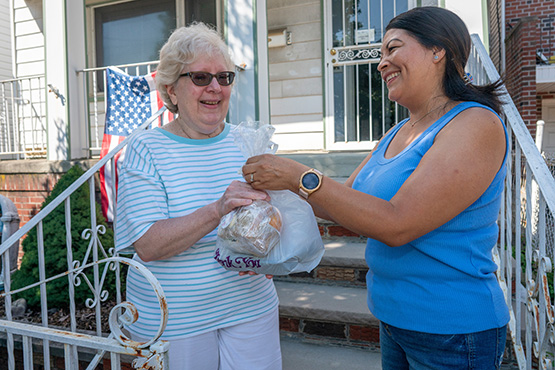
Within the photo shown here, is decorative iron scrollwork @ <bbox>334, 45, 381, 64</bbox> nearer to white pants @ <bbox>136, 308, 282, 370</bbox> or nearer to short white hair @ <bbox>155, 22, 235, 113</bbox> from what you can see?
short white hair @ <bbox>155, 22, 235, 113</bbox>

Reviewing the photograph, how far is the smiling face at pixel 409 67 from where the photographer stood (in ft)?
4.31

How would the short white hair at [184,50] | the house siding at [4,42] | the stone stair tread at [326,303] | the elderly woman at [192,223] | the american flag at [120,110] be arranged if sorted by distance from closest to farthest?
the elderly woman at [192,223], the short white hair at [184,50], the stone stair tread at [326,303], the american flag at [120,110], the house siding at [4,42]

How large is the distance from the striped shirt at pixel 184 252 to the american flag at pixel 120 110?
3.24m

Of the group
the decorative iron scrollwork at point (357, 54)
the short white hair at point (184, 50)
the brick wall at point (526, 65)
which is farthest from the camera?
the brick wall at point (526, 65)

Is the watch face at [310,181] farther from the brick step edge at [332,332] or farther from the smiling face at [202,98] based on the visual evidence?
the brick step edge at [332,332]

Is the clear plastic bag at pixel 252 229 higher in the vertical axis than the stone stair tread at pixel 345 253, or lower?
higher

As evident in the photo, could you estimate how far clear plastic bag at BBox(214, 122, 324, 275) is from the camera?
1356mm

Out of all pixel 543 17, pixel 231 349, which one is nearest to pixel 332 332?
pixel 231 349

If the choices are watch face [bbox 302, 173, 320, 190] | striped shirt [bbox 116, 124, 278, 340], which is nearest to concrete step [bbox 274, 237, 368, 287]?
striped shirt [bbox 116, 124, 278, 340]

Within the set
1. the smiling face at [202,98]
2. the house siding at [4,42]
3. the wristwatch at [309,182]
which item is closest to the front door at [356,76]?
the smiling face at [202,98]

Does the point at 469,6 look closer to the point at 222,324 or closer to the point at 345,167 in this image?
the point at 345,167

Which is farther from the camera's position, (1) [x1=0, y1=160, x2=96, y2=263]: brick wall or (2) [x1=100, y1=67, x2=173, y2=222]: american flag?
(1) [x1=0, y1=160, x2=96, y2=263]: brick wall

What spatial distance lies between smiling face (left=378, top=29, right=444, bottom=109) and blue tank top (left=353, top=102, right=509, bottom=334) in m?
0.14

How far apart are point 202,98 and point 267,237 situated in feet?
2.13
